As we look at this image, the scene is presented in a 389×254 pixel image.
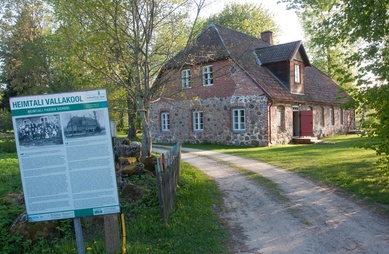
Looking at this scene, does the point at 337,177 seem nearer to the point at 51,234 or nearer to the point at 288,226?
the point at 288,226

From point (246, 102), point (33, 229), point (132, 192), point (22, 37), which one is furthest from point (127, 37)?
point (22, 37)

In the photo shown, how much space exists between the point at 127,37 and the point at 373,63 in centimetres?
663

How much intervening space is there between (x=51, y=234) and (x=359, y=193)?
6.71m

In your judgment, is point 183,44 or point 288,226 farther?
point 183,44

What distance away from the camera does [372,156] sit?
521 inches

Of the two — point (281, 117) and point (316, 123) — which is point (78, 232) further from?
point (316, 123)

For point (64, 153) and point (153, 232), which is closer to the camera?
point (64, 153)

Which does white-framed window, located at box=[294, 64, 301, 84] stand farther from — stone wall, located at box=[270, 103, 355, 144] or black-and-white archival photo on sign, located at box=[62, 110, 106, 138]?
black-and-white archival photo on sign, located at box=[62, 110, 106, 138]

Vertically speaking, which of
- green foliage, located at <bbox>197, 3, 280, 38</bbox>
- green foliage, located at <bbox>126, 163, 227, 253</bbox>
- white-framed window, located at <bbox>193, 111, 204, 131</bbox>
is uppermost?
green foliage, located at <bbox>197, 3, 280, 38</bbox>

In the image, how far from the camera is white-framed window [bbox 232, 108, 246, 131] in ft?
64.3

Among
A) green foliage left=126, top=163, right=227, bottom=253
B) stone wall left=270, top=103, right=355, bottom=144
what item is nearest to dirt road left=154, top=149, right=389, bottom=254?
green foliage left=126, top=163, right=227, bottom=253

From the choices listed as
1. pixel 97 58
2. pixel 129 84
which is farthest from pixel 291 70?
pixel 97 58

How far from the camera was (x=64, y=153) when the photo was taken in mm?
3557

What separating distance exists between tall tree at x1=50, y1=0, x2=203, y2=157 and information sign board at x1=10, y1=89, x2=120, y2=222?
15.8ft
